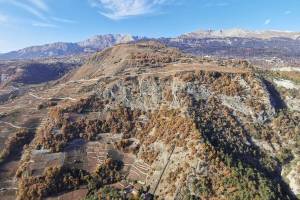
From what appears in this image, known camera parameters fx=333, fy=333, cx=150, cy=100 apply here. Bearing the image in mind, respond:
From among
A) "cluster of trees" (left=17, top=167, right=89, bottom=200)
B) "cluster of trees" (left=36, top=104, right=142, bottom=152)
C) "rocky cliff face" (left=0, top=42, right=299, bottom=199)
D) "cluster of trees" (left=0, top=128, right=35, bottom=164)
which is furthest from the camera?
"cluster of trees" (left=36, top=104, right=142, bottom=152)

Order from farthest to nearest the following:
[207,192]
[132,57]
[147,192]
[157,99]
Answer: [132,57]
[157,99]
[147,192]
[207,192]

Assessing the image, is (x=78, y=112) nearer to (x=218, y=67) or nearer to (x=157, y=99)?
(x=157, y=99)

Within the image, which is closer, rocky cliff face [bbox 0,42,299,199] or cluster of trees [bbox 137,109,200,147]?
rocky cliff face [bbox 0,42,299,199]

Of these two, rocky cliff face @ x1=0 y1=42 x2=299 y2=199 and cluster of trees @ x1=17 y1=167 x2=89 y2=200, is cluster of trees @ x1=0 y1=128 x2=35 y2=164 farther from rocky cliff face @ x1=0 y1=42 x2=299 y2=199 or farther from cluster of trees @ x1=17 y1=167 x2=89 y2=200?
cluster of trees @ x1=17 y1=167 x2=89 y2=200

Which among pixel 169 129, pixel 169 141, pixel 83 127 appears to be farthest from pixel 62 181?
pixel 169 129

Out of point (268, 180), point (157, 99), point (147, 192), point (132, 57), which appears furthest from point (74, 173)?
point (132, 57)

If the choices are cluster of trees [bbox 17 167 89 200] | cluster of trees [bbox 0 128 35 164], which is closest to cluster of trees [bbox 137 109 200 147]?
cluster of trees [bbox 17 167 89 200]

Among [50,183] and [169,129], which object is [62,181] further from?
[169,129]

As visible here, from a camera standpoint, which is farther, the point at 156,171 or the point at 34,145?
the point at 34,145
